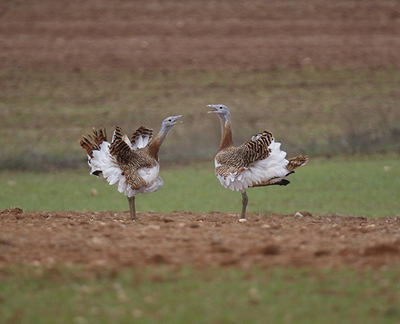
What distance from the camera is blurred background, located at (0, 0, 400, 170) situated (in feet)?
59.9

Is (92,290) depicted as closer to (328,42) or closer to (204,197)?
(204,197)

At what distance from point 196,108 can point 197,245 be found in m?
12.9

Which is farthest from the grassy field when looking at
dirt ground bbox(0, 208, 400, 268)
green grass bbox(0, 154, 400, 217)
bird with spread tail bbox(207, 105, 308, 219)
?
dirt ground bbox(0, 208, 400, 268)

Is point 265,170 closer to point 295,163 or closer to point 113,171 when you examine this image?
point 295,163

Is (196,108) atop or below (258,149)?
atop

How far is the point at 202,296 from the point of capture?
568cm

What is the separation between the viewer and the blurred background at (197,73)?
18.3 m

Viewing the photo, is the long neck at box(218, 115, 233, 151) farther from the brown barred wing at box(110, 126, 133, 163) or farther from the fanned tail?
the brown barred wing at box(110, 126, 133, 163)

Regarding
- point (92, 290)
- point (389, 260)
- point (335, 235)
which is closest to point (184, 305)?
point (92, 290)

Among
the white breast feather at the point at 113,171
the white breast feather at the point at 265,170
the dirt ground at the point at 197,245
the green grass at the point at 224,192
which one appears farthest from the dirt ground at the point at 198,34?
the dirt ground at the point at 197,245

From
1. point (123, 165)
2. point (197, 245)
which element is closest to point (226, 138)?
point (123, 165)

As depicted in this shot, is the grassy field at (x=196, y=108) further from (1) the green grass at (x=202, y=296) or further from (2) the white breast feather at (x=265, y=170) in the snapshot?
(1) the green grass at (x=202, y=296)

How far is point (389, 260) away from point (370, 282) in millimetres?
593

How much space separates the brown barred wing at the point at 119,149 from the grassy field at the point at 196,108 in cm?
775
